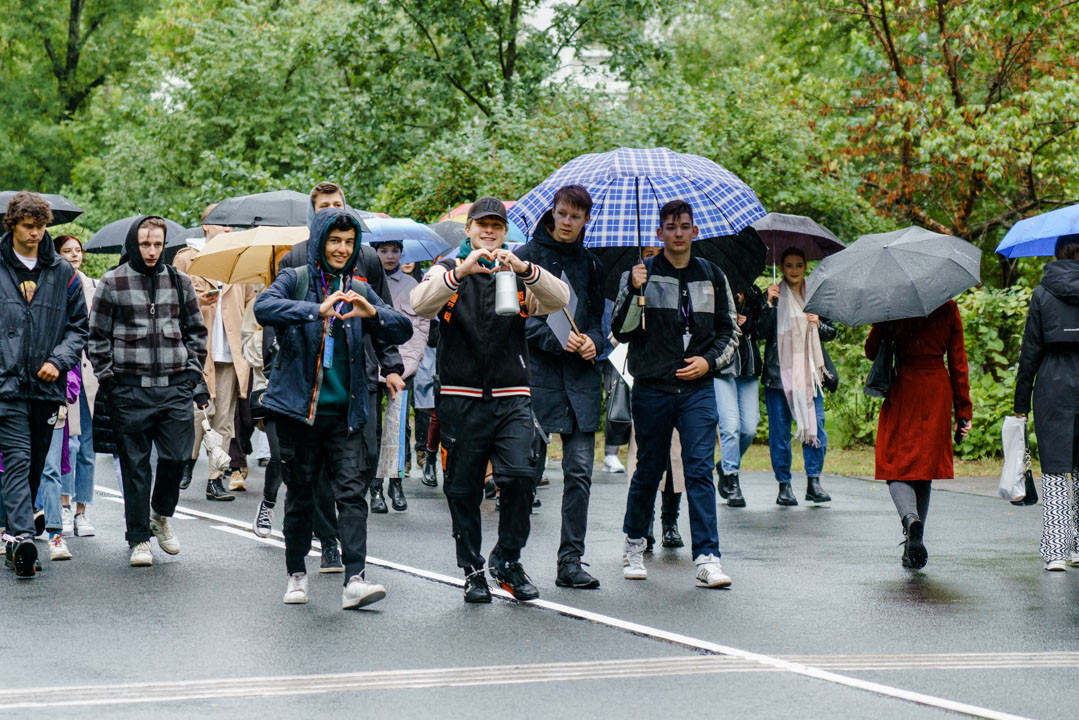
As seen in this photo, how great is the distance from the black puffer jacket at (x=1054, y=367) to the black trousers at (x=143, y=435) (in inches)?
194

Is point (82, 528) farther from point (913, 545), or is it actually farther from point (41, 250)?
point (913, 545)

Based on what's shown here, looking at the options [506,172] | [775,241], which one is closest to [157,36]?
[506,172]

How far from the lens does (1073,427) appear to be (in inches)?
329

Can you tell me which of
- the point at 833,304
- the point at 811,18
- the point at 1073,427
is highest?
the point at 811,18

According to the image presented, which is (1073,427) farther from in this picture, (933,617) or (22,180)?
(22,180)

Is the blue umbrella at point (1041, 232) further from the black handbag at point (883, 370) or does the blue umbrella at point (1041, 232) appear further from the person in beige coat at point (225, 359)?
the person in beige coat at point (225, 359)

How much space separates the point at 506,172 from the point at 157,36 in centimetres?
2563

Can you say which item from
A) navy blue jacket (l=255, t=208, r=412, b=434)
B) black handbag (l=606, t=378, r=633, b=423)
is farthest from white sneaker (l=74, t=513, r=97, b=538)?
black handbag (l=606, t=378, r=633, b=423)

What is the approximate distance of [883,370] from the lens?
8594 millimetres

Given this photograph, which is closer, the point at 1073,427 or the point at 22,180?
the point at 1073,427

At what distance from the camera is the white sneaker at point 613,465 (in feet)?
47.6

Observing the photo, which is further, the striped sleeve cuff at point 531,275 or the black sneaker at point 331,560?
the black sneaker at point 331,560

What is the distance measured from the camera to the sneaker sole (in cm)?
703

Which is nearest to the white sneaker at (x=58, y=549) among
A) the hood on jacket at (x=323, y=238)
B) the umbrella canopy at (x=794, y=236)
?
the hood on jacket at (x=323, y=238)
